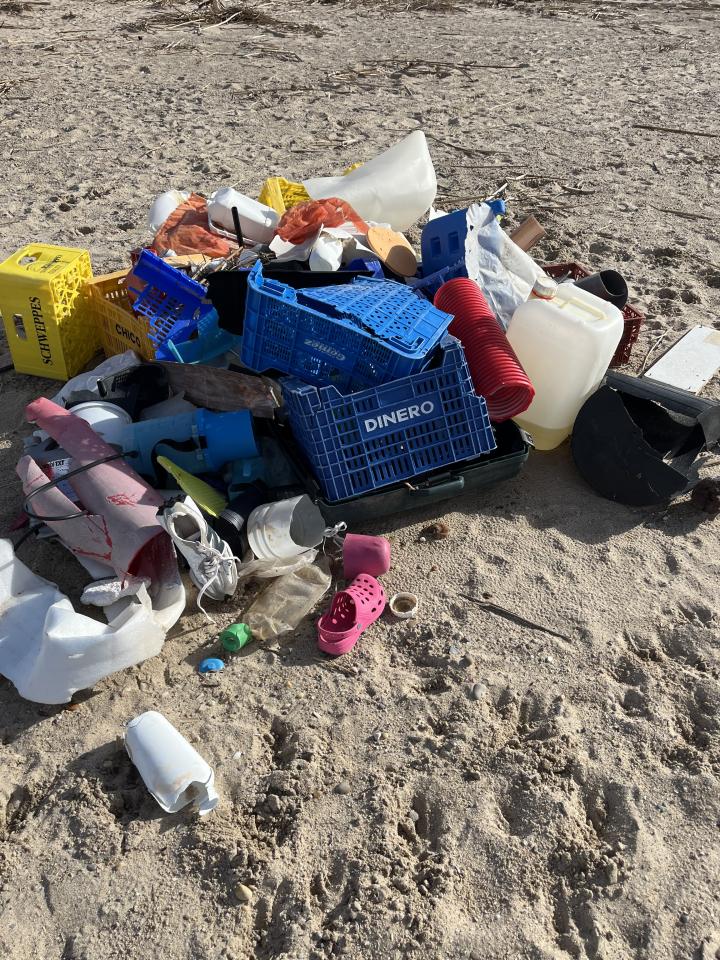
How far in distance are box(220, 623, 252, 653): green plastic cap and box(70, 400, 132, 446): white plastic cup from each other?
973mm

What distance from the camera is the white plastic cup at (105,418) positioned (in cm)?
343

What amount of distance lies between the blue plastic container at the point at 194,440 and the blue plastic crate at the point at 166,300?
0.44 meters

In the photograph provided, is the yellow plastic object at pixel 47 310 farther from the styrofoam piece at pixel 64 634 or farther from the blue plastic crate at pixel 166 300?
the styrofoam piece at pixel 64 634

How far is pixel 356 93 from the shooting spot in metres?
7.50

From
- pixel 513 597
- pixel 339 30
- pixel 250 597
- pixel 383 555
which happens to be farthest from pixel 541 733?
pixel 339 30

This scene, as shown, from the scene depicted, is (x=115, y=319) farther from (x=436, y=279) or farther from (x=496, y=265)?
(x=496, y=265)

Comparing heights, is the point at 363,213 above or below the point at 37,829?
above

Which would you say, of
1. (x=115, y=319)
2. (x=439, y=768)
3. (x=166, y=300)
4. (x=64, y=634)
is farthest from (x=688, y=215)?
(x=64, y=634)

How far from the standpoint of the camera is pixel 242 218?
440cm

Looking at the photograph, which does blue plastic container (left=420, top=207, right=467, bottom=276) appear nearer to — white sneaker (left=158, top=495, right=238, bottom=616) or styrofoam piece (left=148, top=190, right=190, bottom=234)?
styrofoam piece (left=148, top=190, right=190, bottom=234)

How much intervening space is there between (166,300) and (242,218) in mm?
877

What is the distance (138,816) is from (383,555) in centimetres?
122

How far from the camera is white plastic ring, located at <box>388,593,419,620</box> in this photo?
3.07 meters

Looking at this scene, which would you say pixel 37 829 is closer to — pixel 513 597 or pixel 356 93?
pixel 513 597
